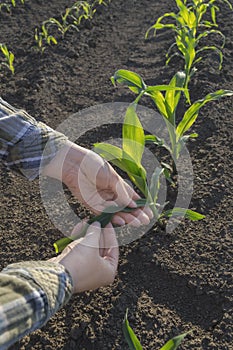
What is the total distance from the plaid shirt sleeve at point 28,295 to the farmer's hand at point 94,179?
0.44 meters

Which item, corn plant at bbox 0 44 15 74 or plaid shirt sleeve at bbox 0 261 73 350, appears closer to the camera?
plaid shirt sleeve at bbox 0 261 73 350

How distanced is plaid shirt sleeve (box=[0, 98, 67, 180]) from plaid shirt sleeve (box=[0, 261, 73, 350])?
480 millimetres

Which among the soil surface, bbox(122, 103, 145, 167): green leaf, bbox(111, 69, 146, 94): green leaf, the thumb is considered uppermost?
bbox(111, 69, 146, 94): green leaf

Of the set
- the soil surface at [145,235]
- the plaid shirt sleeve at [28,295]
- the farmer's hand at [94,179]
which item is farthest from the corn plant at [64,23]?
the plaid shirt sleeve at [28,295]

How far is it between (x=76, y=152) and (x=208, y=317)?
0.71m

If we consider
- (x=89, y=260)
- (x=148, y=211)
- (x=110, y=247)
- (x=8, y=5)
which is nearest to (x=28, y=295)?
(x=89, y=260)

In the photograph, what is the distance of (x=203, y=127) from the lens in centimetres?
238

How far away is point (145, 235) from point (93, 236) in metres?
0.50

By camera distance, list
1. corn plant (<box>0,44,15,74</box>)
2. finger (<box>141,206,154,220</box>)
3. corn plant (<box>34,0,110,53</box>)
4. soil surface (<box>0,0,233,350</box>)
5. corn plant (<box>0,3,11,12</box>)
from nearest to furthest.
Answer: soil surface (<box>0,0,233,350</box>) < finger (<box>141,206,154,220</box>) < corn plant (<box>0,44,15,74</box>) < corn plant (<box>34,0,110,53</box>) < corn plant (<box>0,3,11,12</box>)

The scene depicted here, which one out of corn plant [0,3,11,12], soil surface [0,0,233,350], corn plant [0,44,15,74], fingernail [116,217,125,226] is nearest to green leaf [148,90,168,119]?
soil surface [0,0,233,350]

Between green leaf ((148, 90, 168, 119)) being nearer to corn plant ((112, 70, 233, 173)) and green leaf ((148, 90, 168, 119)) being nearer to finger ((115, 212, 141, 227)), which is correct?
corn plant ((112, 70, 233, 173))

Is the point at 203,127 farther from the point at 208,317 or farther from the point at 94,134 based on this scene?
the point at 208,317

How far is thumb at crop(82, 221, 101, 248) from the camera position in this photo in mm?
1352

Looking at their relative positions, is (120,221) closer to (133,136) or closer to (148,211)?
(148,211)
